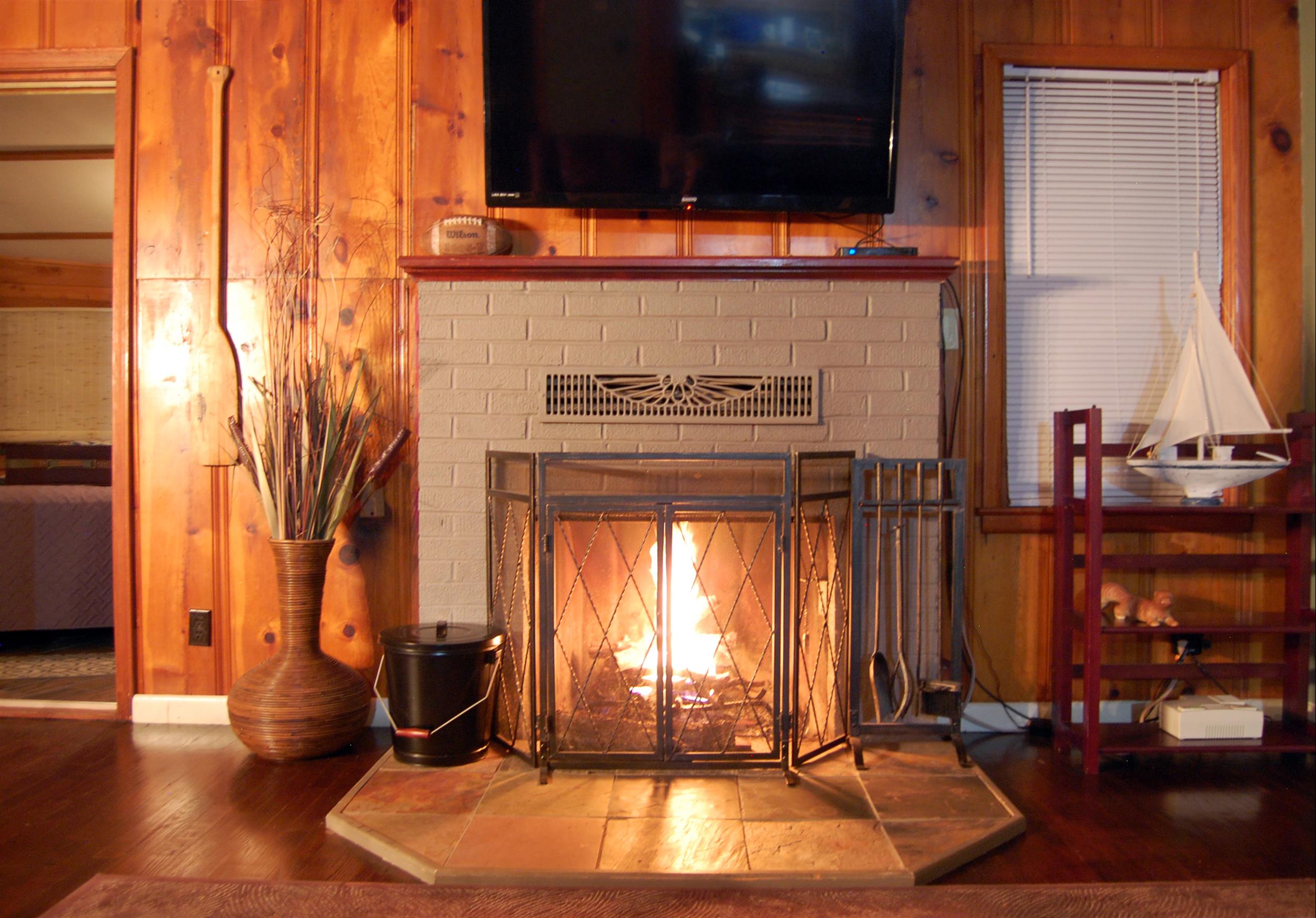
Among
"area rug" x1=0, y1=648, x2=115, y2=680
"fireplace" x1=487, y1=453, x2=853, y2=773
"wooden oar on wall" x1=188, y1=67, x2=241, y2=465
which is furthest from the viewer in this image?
"area rug" x1=0, y1=648, x2=115, y2=680

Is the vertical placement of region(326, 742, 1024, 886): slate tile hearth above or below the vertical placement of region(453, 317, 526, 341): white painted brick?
below

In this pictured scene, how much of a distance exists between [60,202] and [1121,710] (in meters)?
5.82

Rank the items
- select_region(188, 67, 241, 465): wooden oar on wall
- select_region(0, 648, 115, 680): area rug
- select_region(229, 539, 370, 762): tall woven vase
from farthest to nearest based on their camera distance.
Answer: select_region(0, 648, 115, 680): area rug, select_region(188, 67, 241, 465): wooden oar on wall, select_region(229, 539, 370, 762): tall woven vase

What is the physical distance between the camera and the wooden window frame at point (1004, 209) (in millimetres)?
2666

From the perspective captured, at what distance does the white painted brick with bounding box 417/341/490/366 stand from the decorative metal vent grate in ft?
0.67

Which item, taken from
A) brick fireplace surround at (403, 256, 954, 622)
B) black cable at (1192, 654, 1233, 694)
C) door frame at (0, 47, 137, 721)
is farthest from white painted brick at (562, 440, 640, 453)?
black cable at (1192, 654, 1233, 694)

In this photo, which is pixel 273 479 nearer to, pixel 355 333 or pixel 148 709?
pixel 355 333

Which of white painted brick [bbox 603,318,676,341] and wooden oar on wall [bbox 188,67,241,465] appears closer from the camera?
white painted brick [bbox 603,318,676,341]

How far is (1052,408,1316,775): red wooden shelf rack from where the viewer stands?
233cm

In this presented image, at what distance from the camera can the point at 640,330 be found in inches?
96.7

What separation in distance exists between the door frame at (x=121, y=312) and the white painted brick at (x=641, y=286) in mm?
1583

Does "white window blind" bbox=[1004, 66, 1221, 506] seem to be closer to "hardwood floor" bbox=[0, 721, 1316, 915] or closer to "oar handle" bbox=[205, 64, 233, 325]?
"hardwood floor" bbox=[0, 721, 1316, 915]

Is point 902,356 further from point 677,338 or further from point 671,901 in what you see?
point 671,901

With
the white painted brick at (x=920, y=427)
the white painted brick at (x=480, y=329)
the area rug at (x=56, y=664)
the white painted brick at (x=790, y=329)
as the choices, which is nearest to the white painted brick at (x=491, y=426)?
the white painted brick at (x=480, y=329)
